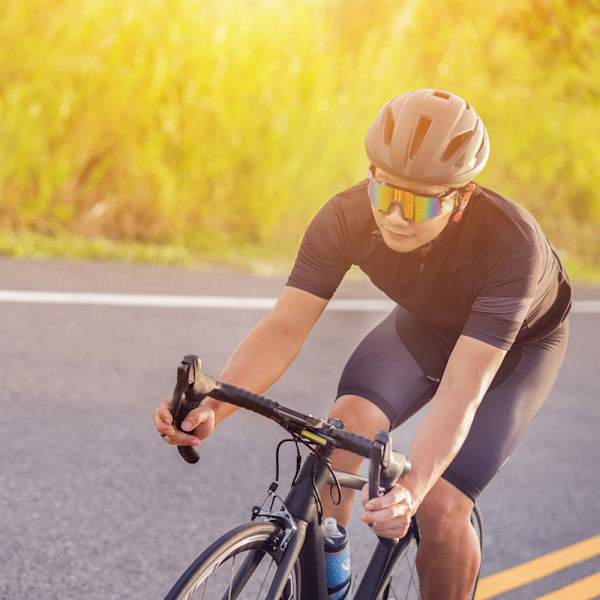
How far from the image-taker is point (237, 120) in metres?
12.4

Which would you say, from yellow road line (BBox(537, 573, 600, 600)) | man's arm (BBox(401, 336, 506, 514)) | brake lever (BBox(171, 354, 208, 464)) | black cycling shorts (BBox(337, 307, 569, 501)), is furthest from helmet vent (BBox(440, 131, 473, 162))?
yellow road line (BBox(537, 573, 600, 600))

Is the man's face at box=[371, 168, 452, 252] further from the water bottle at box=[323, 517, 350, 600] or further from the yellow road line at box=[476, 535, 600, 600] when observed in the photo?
the yellow road line at box=[476, 535, 600, 600]

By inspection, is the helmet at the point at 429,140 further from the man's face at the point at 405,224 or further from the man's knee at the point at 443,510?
the man's knee at the point at 443,510

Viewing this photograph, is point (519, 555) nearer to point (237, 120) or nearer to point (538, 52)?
point (237, 120)

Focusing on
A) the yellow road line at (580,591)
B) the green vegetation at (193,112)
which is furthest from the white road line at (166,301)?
the yellow road line at (580,591)

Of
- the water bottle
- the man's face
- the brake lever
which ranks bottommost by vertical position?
the water bottle

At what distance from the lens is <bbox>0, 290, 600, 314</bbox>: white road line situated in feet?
28.8

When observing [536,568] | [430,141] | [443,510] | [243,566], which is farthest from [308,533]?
[536,568]

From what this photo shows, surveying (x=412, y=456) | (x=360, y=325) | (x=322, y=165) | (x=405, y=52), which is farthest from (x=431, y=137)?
(x=405, y=52)

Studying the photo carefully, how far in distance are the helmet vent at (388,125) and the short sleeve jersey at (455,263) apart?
0.32 metres

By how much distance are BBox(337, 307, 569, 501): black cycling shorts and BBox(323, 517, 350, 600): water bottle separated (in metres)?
0.47

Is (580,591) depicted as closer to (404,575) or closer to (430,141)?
(404,575)

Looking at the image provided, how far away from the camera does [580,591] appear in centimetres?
464

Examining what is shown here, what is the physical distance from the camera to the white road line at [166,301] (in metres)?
8.78
